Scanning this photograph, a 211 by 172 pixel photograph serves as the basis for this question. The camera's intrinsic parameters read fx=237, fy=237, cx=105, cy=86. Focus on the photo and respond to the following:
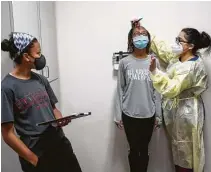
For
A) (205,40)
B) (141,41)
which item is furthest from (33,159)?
(205,40)

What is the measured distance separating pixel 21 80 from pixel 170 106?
1.24m

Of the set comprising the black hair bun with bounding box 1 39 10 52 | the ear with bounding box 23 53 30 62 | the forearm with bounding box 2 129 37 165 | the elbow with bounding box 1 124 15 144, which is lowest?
the forearm with bounding box 2 129 37 165

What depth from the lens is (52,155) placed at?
1.39 m

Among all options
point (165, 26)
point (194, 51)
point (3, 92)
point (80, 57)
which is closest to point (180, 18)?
point (165, 26)

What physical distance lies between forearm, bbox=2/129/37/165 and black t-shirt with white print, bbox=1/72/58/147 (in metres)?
0.07

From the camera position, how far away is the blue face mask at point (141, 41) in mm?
1850

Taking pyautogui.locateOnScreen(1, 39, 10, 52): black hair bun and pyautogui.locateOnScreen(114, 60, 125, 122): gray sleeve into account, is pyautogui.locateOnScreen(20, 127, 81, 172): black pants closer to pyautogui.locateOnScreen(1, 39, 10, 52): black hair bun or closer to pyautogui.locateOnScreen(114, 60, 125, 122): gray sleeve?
pyautogui.locateOnScreen(1, 39, 10, 52): black hair bun

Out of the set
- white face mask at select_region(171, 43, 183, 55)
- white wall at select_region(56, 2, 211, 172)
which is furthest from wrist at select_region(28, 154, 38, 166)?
white face mask at select_region(171, 43, 183, 55)

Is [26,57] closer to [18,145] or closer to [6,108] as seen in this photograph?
[6,108]

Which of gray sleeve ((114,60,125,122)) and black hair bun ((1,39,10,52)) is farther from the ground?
black hair bun ((1,39,10,52))

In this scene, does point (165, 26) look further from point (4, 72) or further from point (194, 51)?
point (4, 72)

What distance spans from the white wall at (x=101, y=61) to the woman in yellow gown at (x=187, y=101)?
0.22 m

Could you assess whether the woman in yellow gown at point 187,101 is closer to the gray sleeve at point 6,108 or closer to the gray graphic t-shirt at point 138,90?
the gray graphic t-shirt at point 138,90

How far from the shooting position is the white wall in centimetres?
209
